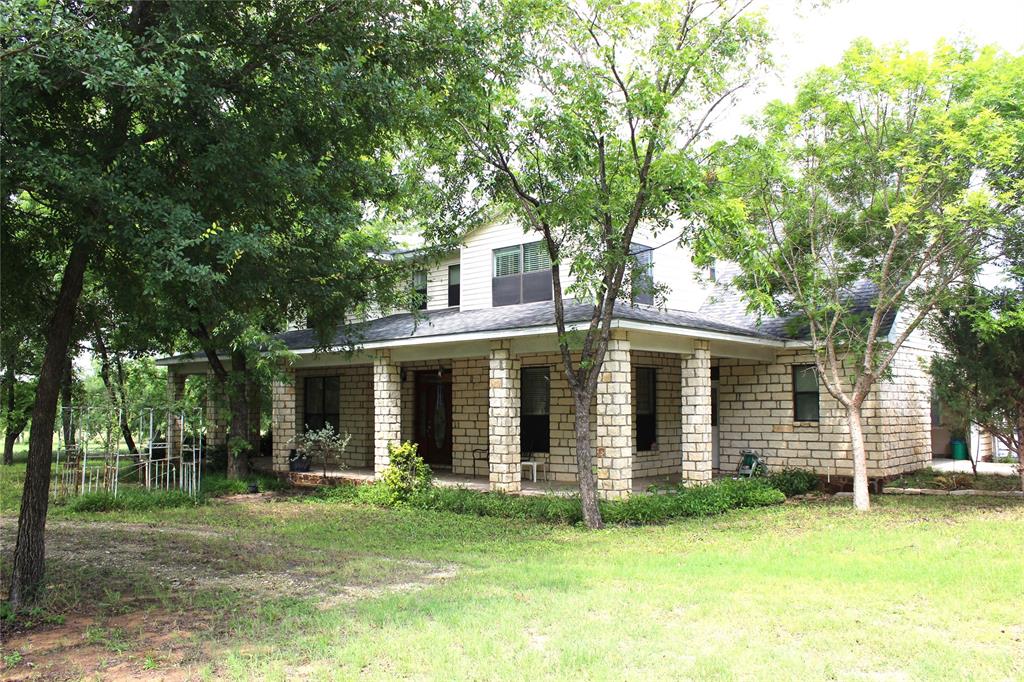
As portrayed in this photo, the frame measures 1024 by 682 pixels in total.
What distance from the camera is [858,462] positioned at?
42.5 feet

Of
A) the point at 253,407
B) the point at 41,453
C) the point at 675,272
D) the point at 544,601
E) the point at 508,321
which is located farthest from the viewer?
the point at 253,407

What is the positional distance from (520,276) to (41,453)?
1066 centimetres

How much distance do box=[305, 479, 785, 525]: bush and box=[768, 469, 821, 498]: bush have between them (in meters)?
0.58

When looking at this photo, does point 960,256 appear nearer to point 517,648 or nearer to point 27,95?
point 517,648

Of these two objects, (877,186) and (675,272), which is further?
(675,272)

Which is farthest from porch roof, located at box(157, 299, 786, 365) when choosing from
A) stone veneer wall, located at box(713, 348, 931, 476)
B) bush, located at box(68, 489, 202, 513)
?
bush, located at box(68, 489, 202, 513)

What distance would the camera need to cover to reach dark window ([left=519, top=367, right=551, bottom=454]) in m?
16.5

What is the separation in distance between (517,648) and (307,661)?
5.04ft

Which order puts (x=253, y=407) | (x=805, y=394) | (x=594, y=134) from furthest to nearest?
(x=253, y=407), (x=805, y=394), (x=594, y=134)

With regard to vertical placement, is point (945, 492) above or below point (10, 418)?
below

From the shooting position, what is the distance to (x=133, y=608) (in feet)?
23.2

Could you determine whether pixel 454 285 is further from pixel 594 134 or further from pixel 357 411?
pixel 594 134

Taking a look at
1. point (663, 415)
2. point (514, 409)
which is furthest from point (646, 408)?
point (514, 409)

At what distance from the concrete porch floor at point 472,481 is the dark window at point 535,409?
0.74 metres
